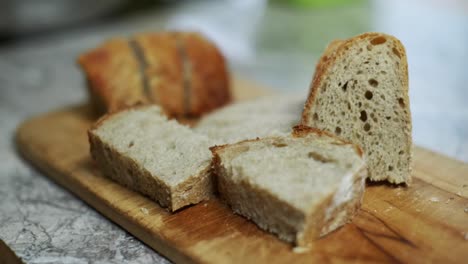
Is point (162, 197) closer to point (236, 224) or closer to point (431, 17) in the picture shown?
point (236, 224)

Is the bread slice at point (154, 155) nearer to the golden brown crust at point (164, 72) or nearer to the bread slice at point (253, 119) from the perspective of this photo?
the bread slice at point (253, 119)

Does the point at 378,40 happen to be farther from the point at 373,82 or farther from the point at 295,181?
the point at 295,181

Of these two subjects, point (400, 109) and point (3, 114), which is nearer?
point (400, 109)

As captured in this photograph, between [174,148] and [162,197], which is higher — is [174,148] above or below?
above

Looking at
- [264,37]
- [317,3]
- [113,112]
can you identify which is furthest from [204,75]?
[317,3]

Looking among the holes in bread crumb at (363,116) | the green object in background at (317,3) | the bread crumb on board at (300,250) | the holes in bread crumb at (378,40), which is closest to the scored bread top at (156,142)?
the bread crumb on board at (300,250)

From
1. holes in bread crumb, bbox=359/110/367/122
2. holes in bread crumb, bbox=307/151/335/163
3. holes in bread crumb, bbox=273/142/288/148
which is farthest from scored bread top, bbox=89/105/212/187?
holes in bread crumb, bbox=359/110/367/122

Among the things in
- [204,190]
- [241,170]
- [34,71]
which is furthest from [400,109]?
[34,71]
